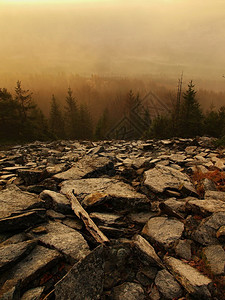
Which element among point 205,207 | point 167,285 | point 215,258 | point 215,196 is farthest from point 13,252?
point 215,196

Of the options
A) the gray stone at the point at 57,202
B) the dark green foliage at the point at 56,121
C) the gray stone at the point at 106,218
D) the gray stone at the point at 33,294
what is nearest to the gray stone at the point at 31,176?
the gray stone at the point at 57,202

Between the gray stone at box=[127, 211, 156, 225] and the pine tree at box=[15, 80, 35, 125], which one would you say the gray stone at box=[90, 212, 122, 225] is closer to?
the gray stone at box=[127, 211, 156, 225]

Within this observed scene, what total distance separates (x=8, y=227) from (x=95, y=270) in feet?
5.87

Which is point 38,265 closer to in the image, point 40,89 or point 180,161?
point 180,161

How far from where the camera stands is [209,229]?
300 cm

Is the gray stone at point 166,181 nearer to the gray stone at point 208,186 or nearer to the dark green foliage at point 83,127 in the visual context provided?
the gray stone at point 208,186

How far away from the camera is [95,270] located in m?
2.15

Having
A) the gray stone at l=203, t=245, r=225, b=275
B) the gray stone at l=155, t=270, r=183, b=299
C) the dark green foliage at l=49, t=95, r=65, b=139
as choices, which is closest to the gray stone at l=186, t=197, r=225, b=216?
the gray stone at l=203, t=245, r=225, b=275

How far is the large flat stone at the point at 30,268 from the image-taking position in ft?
6.41

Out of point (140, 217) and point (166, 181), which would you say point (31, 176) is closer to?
point (140, 217)

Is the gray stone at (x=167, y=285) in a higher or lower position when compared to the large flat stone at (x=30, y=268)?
lower

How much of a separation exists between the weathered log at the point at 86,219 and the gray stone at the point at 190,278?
1.12 metres

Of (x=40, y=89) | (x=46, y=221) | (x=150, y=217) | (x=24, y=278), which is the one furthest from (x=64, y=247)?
(x=40, y=89)

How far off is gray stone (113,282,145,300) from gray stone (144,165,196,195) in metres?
2.64
